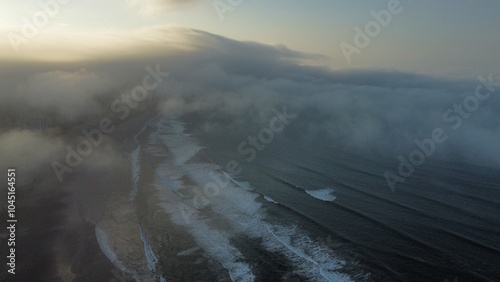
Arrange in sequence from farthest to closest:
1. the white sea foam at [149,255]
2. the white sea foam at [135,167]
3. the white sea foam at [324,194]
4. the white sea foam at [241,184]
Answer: the white sea foam at [241,184]
the white sea foam at [135,167]
the white sea foam at [324,194]
the white sea foam at [149,255]

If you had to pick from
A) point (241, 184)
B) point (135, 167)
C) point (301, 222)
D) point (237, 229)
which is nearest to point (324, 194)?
point (301, 222)

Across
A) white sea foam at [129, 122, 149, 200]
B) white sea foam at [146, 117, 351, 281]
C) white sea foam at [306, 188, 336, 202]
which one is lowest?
white sea foam at [129, 122, 149, 200]

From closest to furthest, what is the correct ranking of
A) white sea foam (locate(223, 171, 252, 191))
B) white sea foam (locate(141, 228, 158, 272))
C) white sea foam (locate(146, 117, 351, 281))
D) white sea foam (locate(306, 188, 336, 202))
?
white sea foam (locate(141, 228, 158, 272)) < white sea foam (locate(146, 117, 351, 281)) < white sea foam (locate(306, 188, 336, 202)) < white sea foam (locate(223, 171, 252, 191))

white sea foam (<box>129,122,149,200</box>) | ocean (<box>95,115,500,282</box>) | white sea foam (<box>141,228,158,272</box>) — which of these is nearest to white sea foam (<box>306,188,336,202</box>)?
ocean (<box>95,115,500,282</box>)

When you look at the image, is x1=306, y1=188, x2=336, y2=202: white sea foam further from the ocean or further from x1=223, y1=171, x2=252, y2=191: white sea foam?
x1=223, y1=171, x2=252, y2=191: white sea foam

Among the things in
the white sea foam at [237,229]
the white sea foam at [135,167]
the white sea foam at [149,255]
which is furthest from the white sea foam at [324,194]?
the white sea foam at [135,167]

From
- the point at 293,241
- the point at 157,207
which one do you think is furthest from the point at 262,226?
the point at 157,207

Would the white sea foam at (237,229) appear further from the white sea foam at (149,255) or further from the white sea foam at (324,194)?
the white sea foam at (149,255)

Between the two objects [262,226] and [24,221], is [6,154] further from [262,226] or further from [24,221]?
[262,226]
